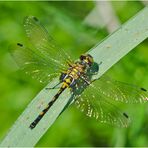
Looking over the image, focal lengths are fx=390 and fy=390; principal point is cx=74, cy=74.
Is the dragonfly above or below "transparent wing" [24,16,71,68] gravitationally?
below

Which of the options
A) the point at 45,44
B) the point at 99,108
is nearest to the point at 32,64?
the point at 45,44

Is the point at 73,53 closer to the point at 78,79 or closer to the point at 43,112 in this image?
the point at 78,79

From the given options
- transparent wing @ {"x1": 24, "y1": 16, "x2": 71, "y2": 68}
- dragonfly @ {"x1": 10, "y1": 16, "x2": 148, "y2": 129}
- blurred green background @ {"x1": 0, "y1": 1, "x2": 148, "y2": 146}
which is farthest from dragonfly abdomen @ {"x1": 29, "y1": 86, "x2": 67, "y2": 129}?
blurred green background @ {"x1": 0, "y1": 1, "x2": 148, "y2": 146}

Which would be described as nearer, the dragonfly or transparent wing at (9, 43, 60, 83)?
the dragonfly

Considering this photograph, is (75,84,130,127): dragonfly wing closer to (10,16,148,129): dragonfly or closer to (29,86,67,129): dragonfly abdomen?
(10,16,148,129): dragonfly

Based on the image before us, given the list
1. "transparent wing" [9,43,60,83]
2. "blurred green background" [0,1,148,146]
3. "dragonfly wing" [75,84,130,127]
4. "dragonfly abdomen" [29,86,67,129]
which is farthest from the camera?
"blurred green background" [0,1,148,146]

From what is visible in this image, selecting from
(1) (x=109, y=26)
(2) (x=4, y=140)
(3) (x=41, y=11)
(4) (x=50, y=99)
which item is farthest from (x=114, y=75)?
(2) (x=4, y=140)

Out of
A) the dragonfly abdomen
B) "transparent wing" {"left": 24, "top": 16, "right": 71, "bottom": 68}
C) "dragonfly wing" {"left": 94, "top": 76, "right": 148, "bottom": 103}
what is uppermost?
"transparent wing" {"left": 24, "top": 16, "right": 71, "bottom": 68}

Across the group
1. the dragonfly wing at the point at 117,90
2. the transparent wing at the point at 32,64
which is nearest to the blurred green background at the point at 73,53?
the dragonfly wing at the point at 117,90
